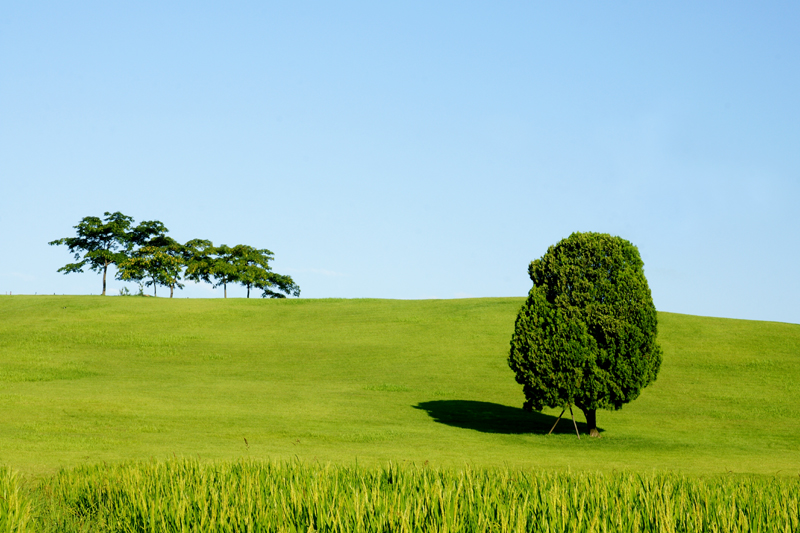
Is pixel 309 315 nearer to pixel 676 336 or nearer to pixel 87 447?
pixel 676 336

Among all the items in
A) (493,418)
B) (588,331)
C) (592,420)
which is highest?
(588,331)

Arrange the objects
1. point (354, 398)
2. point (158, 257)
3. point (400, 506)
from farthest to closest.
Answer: point (158, 257)
point (354, 398)
point (400, 506)

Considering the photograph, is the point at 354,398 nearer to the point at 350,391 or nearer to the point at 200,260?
the point at 350,391

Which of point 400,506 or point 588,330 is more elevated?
point 588,330

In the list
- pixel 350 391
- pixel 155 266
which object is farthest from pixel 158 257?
pixel 350 391

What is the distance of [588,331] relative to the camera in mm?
26188

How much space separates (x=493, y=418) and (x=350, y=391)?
8.33 m

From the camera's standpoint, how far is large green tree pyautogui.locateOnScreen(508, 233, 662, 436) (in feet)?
84.4

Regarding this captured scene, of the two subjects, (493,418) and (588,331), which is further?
(493,418)

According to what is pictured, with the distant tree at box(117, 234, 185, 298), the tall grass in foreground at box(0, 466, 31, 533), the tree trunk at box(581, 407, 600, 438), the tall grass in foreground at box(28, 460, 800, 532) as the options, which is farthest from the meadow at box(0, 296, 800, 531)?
the distant tree at box(117, 234, 185, 298)

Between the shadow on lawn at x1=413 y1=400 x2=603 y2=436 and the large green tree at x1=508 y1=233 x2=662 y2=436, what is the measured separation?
7.88ft

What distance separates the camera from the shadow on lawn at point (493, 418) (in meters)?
28.6

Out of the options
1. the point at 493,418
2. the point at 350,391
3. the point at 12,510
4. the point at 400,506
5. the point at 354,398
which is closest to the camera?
the point at 400,506

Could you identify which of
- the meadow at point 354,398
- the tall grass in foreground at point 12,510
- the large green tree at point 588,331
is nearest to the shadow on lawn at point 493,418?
the meadow at point 354,398
